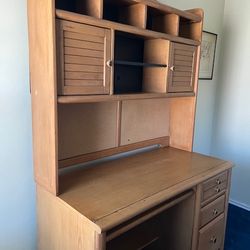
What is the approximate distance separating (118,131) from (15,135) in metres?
0.69

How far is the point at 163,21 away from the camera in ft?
5.55

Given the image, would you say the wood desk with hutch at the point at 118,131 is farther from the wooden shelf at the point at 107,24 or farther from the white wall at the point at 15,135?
the white wall at the point at 15,135

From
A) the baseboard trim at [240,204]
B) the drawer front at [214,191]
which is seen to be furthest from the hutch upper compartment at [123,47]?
the baseboard trim at [240,204]

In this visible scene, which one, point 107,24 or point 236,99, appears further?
point 236,99

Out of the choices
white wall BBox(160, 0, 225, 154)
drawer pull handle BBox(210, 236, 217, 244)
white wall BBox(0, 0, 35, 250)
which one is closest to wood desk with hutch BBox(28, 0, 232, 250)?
drawer pull handle BBox(210, 236, 217, 244)

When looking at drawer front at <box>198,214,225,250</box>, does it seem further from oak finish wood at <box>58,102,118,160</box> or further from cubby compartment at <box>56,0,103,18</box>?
cubby compartment at <box>56,0,103,18</box>

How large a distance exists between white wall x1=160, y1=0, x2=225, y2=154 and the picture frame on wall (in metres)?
0.06

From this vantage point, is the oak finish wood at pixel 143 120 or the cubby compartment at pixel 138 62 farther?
the oak finish wood at pixel 143 120

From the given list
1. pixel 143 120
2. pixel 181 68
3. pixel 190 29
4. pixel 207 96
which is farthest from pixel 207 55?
pixel 143 120

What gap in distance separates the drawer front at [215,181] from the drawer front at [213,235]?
28 centimetres

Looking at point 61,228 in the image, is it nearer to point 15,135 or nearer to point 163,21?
point 15,135

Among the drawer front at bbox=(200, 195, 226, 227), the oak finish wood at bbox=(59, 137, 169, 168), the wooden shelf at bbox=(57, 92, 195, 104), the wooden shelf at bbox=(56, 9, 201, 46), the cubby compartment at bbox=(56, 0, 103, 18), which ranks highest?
the cubby compartment at bbox=(56, 0, 103, 18)

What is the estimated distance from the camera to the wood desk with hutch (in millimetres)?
1147

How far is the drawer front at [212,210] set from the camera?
5.55ft
